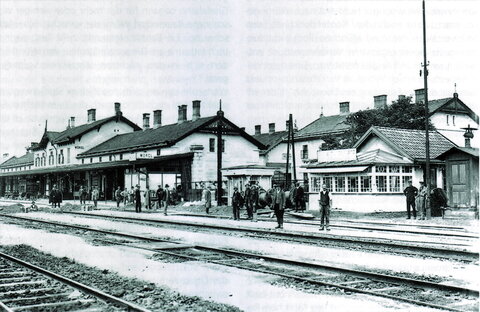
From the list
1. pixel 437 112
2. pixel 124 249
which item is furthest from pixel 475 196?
pixel 437 112

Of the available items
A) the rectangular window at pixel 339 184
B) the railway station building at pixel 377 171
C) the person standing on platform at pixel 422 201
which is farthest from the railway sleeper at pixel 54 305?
the rectangular window at pixel 339 184

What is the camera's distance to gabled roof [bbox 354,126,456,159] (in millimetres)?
30312

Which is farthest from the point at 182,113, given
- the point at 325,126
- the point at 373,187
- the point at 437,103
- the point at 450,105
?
the point at 373,187

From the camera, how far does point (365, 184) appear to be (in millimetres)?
27969

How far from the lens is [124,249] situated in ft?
45.4

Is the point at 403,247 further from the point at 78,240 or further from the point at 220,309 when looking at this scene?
the point at 78,240

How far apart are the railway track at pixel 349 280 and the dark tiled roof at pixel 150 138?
32.6 meters

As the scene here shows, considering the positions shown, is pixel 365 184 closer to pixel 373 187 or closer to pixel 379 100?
pixel 373 187

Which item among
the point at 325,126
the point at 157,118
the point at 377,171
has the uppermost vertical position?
the point at 157,118

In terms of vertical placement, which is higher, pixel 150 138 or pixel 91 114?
pixel 91 114

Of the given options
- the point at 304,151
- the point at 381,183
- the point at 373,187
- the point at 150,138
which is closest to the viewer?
the point at 373,187

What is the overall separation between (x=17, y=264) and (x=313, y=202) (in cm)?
2170

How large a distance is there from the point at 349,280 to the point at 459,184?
17377 mm

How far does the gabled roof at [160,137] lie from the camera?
45353 millimetres
